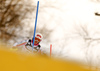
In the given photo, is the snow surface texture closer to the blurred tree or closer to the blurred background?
the blurred background

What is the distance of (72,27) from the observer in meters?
3.15

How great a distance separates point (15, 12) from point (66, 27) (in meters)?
1.12

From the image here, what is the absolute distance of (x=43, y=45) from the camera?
2928mm

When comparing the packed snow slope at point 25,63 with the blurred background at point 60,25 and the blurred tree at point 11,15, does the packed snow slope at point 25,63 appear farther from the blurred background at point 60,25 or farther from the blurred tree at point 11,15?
the blurred tree at point 11,15

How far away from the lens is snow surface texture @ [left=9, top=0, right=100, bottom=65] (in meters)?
3.01

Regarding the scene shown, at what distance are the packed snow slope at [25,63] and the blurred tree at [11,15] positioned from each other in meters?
2.60

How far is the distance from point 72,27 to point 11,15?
132cm

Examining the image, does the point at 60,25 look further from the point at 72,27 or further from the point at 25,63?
the point at 25,63

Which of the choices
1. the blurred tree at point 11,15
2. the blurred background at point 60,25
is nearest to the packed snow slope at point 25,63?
the blurred background at point 60,25

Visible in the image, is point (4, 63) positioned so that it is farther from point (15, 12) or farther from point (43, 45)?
point (15, 12)

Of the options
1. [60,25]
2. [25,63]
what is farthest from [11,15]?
[25,63]

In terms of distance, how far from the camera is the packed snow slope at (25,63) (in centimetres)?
40

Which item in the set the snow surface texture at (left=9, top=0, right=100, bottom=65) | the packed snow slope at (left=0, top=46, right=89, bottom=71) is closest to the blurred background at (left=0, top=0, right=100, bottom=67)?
the snow surface texture at (left=9, top=0, right=100, bottom=65)

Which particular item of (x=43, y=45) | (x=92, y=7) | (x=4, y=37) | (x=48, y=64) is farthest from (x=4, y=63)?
(x=92, y=7)
